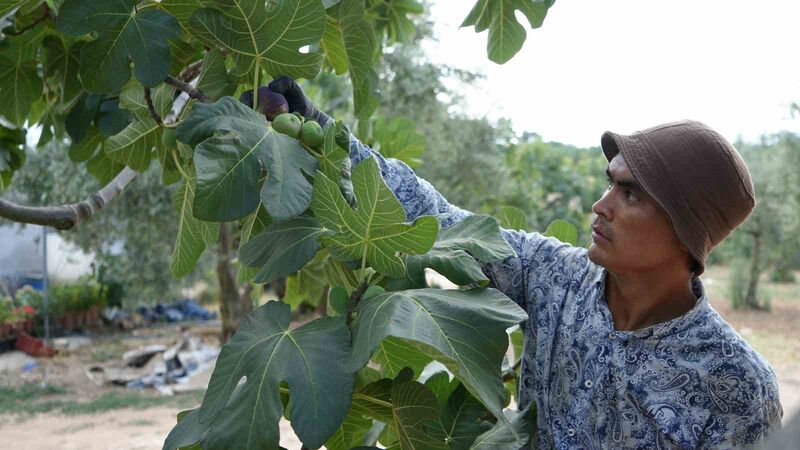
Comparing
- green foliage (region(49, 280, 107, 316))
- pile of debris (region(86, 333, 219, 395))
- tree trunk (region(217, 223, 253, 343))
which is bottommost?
pile of debris (region(86, 333, 219, 395))

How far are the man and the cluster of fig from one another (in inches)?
2.2

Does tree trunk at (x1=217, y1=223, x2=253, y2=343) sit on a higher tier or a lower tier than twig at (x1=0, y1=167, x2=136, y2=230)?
lower

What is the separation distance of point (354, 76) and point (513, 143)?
9.27 metres

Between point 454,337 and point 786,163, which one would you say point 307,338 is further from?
point 786,163

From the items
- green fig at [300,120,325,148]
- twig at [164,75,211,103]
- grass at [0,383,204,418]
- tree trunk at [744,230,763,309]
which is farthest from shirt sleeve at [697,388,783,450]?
tree trunk at [744,230,763,309]

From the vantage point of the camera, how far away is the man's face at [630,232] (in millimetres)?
1385

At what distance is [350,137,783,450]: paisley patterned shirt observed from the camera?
1316mm

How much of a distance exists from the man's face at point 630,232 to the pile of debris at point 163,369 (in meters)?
8.70

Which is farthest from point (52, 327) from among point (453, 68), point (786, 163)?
point (786, 163)

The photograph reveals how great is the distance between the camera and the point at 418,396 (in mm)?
1171

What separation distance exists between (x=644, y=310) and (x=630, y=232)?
174mm

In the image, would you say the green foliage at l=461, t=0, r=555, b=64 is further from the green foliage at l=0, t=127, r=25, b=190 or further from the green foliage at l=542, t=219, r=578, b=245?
the green foliage at l=0, t=127, r=25, b=190

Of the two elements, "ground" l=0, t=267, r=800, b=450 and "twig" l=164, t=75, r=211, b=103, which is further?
"ground" l=0, t=267, r=800, b=450

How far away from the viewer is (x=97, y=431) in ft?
24.7
